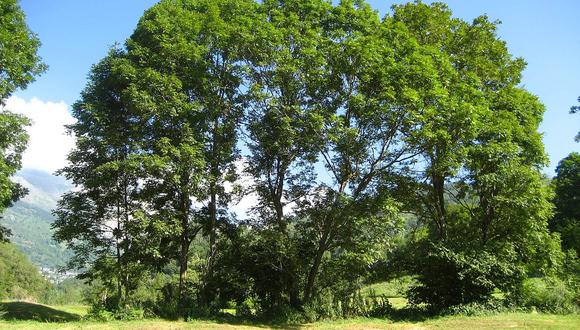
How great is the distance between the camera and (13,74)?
1805cm

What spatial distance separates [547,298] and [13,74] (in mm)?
26039

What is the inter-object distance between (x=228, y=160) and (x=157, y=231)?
424 cm

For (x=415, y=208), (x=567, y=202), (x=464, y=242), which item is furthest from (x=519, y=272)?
(x=567, y=202)

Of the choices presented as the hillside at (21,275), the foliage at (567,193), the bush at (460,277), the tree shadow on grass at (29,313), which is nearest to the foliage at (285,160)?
the bush at (460,277)

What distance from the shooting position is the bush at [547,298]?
1794cm

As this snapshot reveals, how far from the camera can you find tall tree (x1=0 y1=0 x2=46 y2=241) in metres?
17.5

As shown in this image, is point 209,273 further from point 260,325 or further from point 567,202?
point 567,202

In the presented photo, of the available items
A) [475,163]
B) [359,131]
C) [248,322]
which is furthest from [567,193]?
[248,322]

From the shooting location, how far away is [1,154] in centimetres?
1734

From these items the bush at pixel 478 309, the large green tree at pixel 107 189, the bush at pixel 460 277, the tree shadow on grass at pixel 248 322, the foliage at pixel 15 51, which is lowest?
the tree shadow on grass at pixel 248 322

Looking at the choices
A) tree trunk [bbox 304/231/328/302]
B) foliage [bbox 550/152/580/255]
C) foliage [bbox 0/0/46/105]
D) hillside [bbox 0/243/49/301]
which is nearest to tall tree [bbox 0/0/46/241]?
foliage [bbox 0/0/46/105]

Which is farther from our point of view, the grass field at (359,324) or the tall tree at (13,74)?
the tall tree at (13,74)

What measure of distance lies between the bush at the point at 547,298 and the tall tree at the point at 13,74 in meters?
22.8

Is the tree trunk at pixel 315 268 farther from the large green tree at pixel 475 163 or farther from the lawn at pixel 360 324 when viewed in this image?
the large green tree at pixel 475 163
